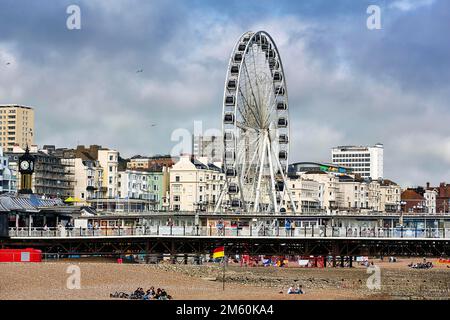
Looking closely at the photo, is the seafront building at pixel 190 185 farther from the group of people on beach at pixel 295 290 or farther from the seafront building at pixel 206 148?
the group of people on beach at pixel 295 290

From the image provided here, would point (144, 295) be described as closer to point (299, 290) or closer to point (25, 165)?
point (299, 290)

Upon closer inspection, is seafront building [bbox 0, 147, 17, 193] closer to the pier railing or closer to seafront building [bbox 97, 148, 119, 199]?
seafront building [bbox 97, 148, 119, 199]

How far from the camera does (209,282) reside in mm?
81250

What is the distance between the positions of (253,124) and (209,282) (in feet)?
96.4

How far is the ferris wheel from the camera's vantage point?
105938mm

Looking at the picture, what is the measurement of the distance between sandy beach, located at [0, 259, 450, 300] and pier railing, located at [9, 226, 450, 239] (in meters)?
2.88

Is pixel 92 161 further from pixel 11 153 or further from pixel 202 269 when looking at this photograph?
pixel 202 269

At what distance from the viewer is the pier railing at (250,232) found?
8512 centimetres

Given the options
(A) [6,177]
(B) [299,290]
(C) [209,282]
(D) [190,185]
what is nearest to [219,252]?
(C) [209,282]

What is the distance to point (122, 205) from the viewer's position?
166625 millimetres

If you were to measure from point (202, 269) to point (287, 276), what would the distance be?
7.29m

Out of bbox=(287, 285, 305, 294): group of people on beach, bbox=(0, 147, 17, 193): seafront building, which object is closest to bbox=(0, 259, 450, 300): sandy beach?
bbox=(287, 285, 305, 294): group of people on beach

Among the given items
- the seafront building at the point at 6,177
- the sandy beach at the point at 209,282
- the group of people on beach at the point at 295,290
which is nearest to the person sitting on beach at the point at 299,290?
the group of people on beach at the point at 295,290
